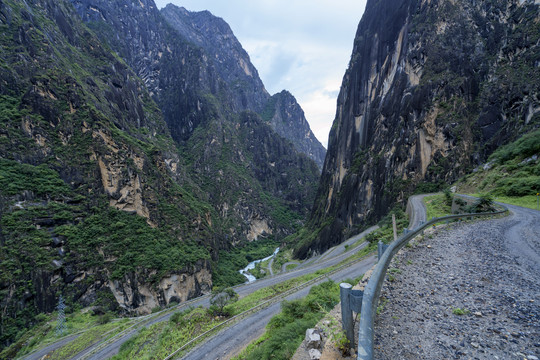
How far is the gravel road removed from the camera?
261 cm

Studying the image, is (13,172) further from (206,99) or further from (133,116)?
(206,99)

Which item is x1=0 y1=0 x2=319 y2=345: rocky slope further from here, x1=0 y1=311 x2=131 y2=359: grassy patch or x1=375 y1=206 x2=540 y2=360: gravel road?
x1=375 y1=206 x2=540 y2=360: gravel road

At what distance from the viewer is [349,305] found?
2.72m

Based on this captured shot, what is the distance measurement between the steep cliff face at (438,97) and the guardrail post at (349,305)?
36877mm

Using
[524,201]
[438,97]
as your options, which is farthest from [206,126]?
[524,201]

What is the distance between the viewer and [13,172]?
34.9m

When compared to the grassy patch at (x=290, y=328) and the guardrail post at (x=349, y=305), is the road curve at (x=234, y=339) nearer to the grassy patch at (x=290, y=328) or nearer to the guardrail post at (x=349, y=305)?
the grassy patch at (x=290, y=328)

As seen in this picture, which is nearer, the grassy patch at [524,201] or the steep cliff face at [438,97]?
the grassy patch at [524,201]

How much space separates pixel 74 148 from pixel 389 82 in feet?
218

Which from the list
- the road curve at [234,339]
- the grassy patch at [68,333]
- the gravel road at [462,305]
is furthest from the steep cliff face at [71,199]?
the gravel road at [462,305]

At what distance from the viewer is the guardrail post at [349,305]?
8.64ft

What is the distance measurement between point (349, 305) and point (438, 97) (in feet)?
156

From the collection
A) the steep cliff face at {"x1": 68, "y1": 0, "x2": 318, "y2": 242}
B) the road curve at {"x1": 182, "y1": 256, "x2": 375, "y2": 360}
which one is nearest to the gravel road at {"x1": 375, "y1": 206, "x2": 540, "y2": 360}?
the road curve at {"x1": 182, "y1": 256, "x2": 375, "y2": 360}

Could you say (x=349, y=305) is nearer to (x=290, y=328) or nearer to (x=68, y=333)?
(x=290, y=328)
